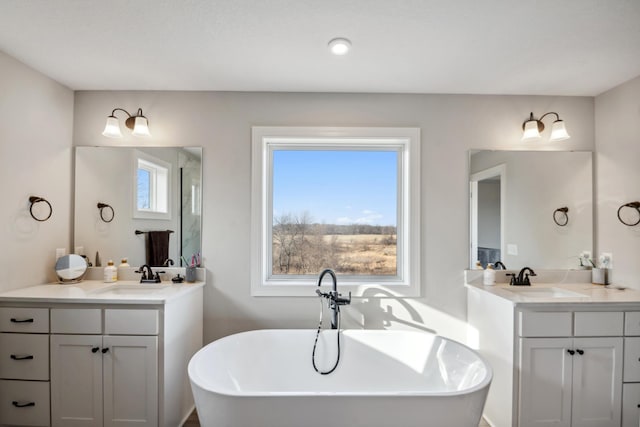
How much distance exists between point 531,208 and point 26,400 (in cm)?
371

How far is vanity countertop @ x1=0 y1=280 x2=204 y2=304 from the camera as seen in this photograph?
1916 millimetres

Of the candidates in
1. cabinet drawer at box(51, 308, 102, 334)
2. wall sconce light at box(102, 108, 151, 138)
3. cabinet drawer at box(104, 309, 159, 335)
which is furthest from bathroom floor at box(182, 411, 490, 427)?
wall sconce light at box(102, 108, 151, 138)

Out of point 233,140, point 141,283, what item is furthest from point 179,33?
point 141,283

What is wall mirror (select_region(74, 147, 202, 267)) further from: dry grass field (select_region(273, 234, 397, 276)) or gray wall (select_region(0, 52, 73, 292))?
dry grass field (select_region(273, 234, 397, 276))

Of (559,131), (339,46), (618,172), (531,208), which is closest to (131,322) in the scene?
(339,46)

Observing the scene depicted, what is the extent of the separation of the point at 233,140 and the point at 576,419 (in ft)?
9.63

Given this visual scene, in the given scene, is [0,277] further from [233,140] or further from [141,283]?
[233,140]

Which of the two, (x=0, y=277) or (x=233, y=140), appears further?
(x=233, y=140)

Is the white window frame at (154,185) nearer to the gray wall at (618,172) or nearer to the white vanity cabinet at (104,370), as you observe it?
the white vanity cabinet at (104,370)

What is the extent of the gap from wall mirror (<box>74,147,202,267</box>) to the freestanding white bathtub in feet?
3.10

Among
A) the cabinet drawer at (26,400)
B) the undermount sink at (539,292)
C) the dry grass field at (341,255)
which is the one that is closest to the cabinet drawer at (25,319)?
the cabinet drawer at (26,400)

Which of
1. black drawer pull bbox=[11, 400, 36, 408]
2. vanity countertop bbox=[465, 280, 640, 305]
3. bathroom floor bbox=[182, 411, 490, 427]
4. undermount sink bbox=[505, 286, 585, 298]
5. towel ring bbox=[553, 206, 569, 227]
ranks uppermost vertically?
towel ring bbox=[553, 206, 569, 227]

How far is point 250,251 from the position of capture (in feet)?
8.10

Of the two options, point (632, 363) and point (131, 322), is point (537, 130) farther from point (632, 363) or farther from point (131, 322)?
point (131, 322)
